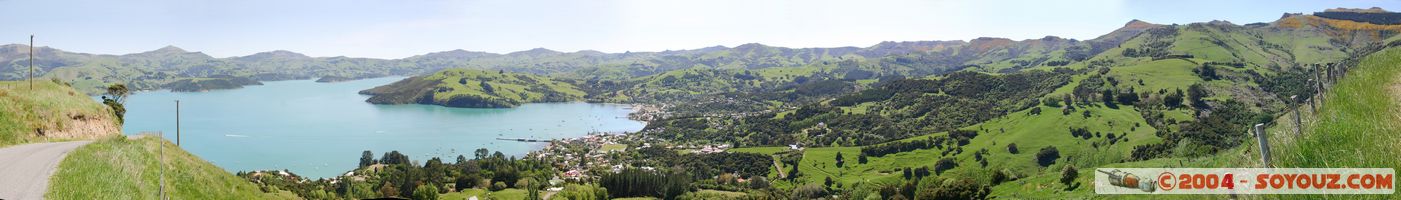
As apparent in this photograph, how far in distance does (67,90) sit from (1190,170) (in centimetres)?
4944

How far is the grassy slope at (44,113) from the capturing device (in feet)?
80.4

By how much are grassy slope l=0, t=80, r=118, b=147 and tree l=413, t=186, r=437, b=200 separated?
33.6m

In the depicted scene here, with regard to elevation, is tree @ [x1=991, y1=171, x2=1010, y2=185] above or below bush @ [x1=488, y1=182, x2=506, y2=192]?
above

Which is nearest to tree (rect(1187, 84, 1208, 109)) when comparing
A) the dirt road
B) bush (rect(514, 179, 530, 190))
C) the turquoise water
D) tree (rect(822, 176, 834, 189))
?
tree (rect(822, 176, 834, 189))

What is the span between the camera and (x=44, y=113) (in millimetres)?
27656

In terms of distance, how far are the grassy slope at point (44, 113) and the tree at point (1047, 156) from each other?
103994mm

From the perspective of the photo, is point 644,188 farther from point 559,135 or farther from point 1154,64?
point 1154,64

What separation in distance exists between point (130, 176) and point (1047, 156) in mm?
105999

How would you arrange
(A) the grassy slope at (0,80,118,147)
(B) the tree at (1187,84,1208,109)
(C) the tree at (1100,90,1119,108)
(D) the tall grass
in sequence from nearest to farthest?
(D) the tall grass, (A) the grassy slope at (0,80,118,147), (B) the tree at (1187,84,1208,109), (C) the tree at (1100,90,1119,108)

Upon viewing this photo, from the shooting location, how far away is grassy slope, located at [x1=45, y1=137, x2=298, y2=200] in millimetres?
13273

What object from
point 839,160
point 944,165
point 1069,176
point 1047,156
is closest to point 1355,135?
point 1069,176

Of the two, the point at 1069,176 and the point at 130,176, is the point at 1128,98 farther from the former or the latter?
the point at 130,176

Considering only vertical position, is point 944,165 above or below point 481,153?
above

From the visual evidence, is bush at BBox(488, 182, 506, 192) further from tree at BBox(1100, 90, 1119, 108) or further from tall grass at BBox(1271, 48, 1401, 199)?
tree at BBox(1100, 90, 1119, 108)
